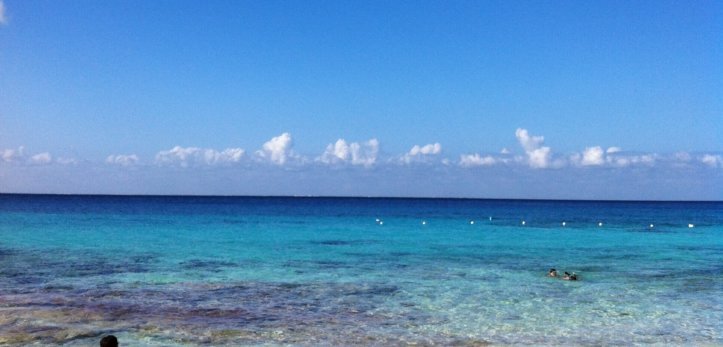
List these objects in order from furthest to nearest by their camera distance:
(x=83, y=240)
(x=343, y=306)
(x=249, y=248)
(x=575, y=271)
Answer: (x=83, y=240)
(x=249, y=248)
(x=575, y=271)
(x=343, y=306)

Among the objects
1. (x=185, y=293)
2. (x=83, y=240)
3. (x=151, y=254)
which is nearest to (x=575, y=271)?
(x=185, y=293)

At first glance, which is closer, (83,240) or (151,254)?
(151,254)

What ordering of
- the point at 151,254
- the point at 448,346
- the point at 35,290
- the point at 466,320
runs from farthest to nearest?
the point at 151,254, the point at 35,290, the point at 466,320, the point at 448,346

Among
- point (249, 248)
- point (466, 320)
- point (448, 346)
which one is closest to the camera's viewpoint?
point (448, 346)

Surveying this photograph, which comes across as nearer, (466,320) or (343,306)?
(466,320)

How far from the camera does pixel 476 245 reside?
38.6 m

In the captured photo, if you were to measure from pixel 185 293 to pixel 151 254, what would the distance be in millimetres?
12276

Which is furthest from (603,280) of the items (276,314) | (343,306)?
(276,314)

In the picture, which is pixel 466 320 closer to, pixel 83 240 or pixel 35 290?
pixel 35 290

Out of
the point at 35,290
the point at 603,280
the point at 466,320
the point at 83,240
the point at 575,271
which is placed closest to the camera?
the point at 466,320

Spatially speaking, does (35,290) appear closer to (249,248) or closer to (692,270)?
(249,248)

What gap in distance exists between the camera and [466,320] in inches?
603

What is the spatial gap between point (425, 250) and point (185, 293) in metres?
18.8

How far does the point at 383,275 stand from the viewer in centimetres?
2348
